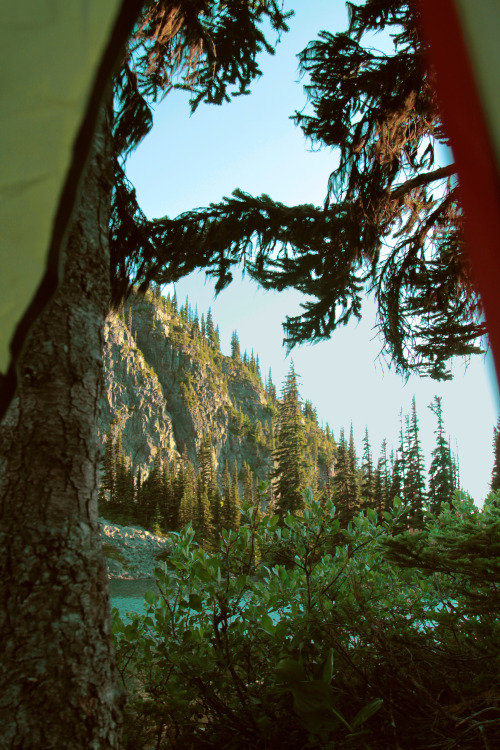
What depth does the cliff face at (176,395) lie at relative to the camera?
93.3 m

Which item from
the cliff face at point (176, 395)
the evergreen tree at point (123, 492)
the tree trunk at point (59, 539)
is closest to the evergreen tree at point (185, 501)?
the evergreen tree at point (123, 492)

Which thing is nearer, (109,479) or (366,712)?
(366,712)

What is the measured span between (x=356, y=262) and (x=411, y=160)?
3.47 feet

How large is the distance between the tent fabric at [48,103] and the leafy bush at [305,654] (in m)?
1.72

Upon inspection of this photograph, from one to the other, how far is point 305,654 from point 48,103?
2.52 metres

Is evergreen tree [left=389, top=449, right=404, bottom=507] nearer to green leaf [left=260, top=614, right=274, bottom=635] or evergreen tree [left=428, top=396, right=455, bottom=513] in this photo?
evergreen tree [left=428, top=396, right=455, bottom=513]

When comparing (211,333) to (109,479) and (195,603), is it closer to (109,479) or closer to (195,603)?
(109,479)

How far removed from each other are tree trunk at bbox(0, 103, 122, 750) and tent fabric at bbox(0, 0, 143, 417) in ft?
3.00

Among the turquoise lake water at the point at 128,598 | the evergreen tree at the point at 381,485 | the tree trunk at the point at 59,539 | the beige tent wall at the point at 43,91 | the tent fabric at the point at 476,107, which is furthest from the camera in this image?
the evergreen tree at the point at 381,485

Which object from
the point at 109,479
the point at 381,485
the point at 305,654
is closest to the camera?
the point at 305,654

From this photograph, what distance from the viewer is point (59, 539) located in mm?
1593

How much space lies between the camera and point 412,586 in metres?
3.59

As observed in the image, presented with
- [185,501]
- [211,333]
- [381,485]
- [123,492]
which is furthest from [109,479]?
[211,333]

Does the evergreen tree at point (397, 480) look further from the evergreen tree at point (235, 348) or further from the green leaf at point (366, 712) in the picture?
the evergreen tree at point (235, 348)
